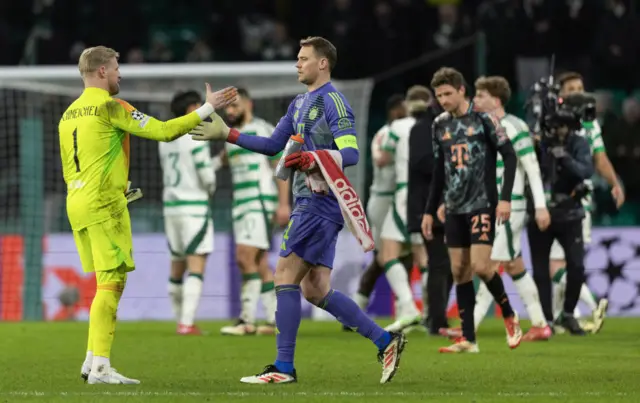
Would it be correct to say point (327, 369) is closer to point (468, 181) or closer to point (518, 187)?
point (468, 181)

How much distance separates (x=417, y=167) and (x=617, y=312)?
4579mm

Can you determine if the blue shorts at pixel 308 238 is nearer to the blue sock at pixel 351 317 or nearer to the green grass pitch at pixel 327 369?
the blue sock at pixel 351 317

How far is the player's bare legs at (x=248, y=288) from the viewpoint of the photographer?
13.0 metres

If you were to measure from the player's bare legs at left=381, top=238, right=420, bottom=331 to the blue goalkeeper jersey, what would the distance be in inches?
178

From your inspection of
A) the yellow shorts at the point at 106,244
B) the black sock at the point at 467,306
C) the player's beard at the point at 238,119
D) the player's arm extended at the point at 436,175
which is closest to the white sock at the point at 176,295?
the player's beard at the point at 238,119

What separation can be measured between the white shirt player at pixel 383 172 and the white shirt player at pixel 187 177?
1.55m

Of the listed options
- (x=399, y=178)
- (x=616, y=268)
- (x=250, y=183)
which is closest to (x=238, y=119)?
(x=250, y=183)

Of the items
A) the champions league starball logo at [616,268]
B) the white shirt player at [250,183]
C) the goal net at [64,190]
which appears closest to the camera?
the white shirt player at [250,183]

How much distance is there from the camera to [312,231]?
777 cm

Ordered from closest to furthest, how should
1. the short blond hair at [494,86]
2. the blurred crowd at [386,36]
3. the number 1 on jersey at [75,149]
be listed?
the number 1 on jersey at [75,149]
the short blond hair at [494,86]
the blurred crowd at [386,36]

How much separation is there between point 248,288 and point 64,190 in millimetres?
4635

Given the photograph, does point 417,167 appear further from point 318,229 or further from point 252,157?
point 318,229

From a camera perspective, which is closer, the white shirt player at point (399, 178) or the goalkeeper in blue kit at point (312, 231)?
the goalkeeper in blue kit at point (312, 231)

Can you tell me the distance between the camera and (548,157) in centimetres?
1220
